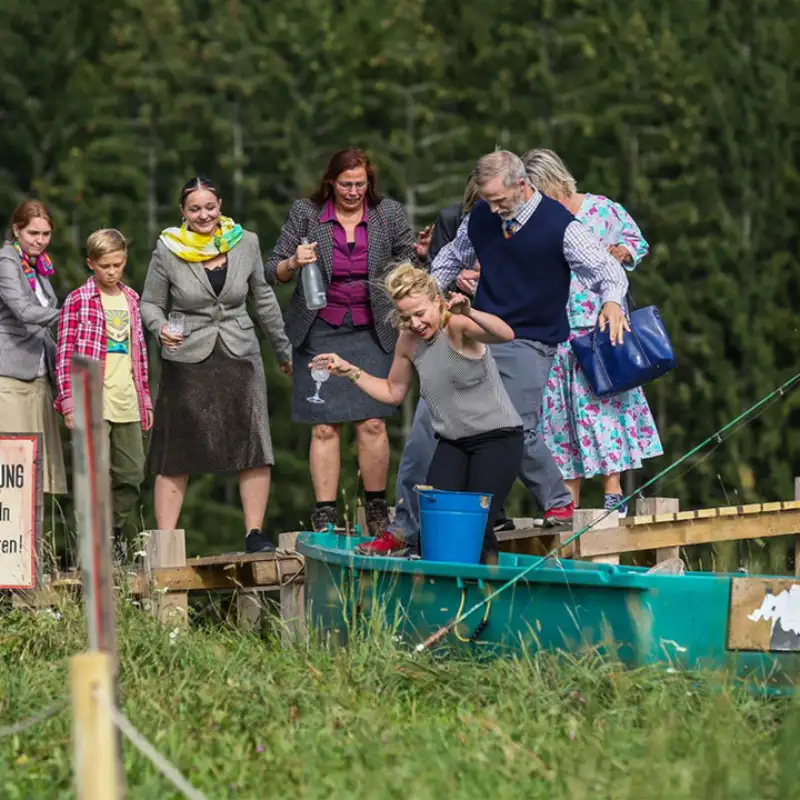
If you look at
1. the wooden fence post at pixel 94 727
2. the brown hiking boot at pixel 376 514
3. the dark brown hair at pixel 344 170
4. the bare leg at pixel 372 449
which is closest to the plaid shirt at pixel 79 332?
the dark brown hair at pixel 344 170

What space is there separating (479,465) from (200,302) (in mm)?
1820

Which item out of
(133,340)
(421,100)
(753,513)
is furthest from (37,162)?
(753,513)

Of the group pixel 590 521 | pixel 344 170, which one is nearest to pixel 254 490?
pixel 344 170

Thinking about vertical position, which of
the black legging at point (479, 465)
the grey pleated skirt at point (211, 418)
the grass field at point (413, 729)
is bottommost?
the grass field at point (413, 729)

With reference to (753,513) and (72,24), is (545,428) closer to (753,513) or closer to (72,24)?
(753,513)

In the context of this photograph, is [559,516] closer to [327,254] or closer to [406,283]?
[327,254]

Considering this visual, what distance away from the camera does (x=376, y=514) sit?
376 inches

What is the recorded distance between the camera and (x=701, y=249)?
51.4ft

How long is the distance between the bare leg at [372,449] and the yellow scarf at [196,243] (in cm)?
101

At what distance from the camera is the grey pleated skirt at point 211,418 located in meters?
9.33

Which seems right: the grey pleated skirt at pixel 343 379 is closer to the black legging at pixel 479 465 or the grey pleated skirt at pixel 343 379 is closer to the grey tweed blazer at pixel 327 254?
the grey tweed blazer at pixel 327 254

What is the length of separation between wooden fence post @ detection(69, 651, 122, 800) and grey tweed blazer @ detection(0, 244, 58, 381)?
4.85 m

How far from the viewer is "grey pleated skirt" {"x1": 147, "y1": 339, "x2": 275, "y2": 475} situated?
9.33 m

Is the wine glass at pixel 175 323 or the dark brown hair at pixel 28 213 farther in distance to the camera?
the dark brown hair at pixel 28 213
